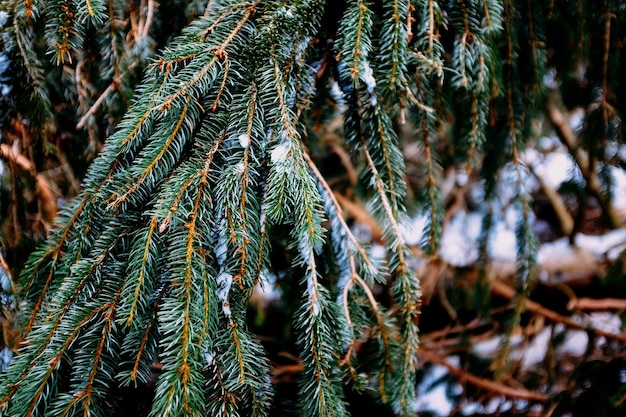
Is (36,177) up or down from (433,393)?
up

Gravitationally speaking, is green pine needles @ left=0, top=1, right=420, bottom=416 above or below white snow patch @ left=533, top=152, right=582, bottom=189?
above

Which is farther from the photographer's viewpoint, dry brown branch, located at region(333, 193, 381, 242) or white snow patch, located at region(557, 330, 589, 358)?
dry brown branch, located at region(333, 193, 381, 242)

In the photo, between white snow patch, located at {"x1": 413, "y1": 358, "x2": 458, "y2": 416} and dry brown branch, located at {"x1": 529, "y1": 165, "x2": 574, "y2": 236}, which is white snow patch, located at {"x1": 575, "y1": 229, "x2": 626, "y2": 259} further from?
white snow patch, located at {"x1": 413, "y1": 358, "x2": 458, "y2": 416}

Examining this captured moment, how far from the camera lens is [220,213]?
86 cm

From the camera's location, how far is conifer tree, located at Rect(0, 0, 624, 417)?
81 centimetres

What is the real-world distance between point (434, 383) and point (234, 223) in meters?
1.72

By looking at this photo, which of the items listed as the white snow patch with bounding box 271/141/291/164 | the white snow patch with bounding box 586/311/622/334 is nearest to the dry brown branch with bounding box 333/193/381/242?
the white snow patch with bounding box 586/311/622/334

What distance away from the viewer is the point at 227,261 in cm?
88

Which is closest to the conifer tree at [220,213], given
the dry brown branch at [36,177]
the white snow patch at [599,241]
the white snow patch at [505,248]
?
the dry brown branch at [36,177]

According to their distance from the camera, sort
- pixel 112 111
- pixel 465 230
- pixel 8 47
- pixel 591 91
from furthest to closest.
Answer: pixel 465 230 < pixel 591 91 < pixel 112 111 < pixel 8 47

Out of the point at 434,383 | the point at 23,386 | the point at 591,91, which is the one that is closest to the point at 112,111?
the point at 23,386

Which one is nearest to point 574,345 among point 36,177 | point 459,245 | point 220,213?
point 459,245

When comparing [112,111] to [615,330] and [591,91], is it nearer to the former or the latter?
[591,91]

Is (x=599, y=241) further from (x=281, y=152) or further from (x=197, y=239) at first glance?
(x=197, y=239)
